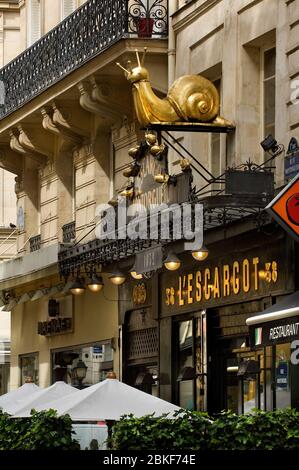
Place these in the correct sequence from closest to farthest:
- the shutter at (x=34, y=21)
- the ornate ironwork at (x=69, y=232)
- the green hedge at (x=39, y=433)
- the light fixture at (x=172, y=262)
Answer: the green hedge at (x=39, y=433), the light fixture at (x=172, y=262), the ornate ironwork at (x=69, y=232), the shutter at (x=34, y=21)

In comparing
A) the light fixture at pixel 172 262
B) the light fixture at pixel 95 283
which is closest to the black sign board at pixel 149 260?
the light fixture at pixel 172 262

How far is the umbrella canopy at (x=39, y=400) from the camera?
72.4 ft

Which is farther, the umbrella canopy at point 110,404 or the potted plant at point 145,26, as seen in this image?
the potted plant at point 145,26

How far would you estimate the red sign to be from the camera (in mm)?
12367

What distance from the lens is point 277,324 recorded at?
19.4m

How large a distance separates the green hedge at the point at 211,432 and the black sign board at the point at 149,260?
6.55 m

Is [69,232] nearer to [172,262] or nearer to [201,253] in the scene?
[172,262]

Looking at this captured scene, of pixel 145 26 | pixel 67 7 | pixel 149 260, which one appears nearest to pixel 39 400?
pixel 149 260

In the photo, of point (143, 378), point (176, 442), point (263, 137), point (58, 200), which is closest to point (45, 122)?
point (58, 200)

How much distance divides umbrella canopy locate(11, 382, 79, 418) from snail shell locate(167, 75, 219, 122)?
4.17 meters

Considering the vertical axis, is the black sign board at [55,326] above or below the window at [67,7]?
below

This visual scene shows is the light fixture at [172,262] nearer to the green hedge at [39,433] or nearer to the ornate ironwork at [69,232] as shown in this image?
the green hedge at [39,433]

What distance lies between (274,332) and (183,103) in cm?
489

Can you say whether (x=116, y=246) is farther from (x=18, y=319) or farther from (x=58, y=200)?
(x=18, y=319)
